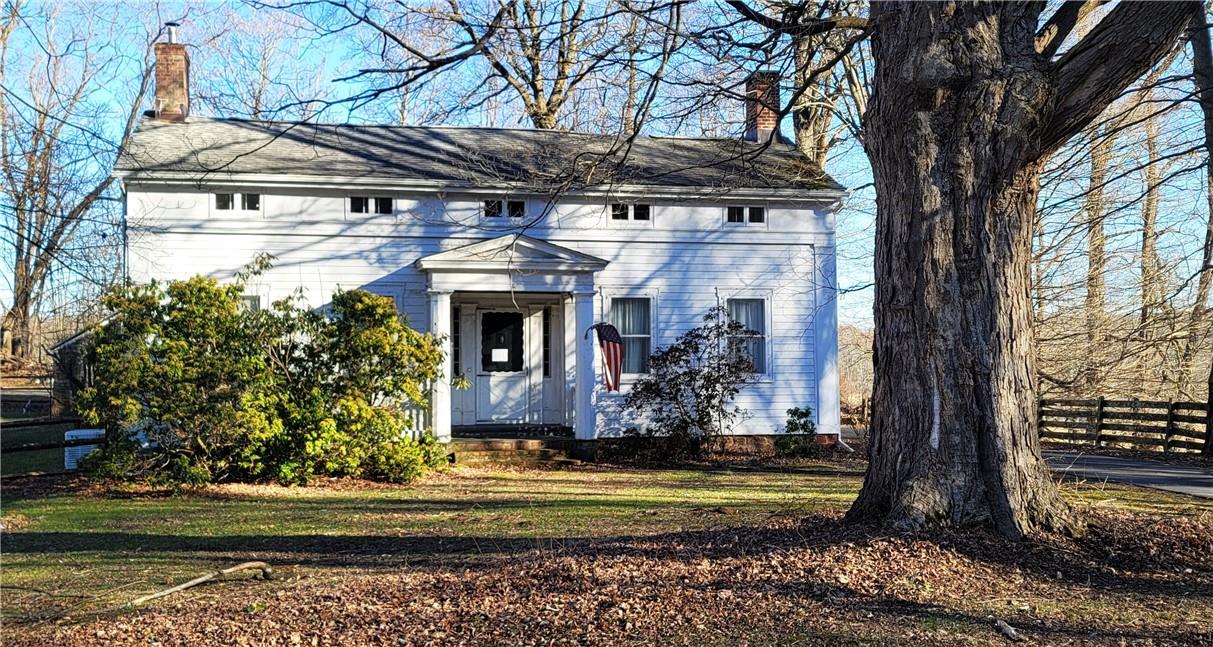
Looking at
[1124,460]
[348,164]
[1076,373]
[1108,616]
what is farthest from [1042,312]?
[1108,616]

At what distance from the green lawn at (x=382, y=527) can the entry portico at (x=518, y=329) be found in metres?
2.64

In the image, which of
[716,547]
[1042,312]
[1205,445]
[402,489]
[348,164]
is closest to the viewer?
[716,547]

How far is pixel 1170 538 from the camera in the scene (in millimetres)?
6781

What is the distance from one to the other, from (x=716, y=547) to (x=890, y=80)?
358 cm

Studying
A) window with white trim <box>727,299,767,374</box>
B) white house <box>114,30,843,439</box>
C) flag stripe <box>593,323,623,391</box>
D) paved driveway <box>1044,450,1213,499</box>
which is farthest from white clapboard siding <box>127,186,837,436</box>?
paved driveway <box>1044,450,1213,499</box>

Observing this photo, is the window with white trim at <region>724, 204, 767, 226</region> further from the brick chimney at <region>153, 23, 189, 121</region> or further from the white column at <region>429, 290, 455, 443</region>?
the brick chimney at <region>153, 23, 189, 121</region>

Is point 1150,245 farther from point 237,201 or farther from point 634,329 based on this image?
point 237,201

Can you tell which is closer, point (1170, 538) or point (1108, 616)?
point (1108, 616)

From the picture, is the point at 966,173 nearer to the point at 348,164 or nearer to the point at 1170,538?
the point at 1170,538

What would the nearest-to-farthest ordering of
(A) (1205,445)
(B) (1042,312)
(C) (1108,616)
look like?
1. (C) (1108,616)
2. (A) (1205,445)
3. (B) (1042,312)

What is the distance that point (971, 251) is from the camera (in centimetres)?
670

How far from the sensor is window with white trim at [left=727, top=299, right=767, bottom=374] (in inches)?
687

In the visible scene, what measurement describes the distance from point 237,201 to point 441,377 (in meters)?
4.73

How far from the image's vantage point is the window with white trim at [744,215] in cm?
1741
